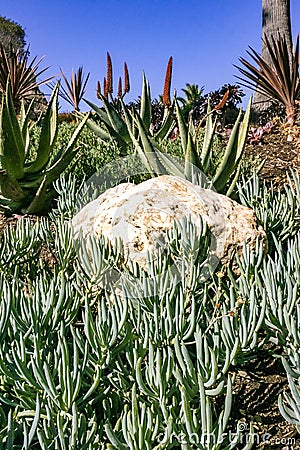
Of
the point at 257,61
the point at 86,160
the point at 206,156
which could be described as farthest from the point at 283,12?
the point at 206,156

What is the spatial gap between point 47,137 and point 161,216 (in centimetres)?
177

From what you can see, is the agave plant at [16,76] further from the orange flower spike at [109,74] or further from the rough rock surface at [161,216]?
the rough rock surface at [161,216]

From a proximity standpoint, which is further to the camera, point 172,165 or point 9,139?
point 9,139

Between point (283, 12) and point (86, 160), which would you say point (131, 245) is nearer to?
point (86, 160)

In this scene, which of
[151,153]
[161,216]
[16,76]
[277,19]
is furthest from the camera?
[277,19]

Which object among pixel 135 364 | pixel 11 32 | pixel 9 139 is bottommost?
pixel 135 364

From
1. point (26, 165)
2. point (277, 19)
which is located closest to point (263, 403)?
point (26, 165)

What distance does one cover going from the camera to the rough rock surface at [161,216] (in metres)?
2.32

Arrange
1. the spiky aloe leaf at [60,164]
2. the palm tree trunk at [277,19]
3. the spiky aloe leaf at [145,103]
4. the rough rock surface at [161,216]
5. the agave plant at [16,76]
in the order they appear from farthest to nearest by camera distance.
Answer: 1. the palm tree trunk at [277,19]
2. the agave plant at [16,76]
3. the spiky aloe leaf at [145,103]
4. the spiky aloe leaf at [60,164]
5. the rough rock surface at [161,216]

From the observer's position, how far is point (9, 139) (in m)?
3.54

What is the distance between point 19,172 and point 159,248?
1869mm

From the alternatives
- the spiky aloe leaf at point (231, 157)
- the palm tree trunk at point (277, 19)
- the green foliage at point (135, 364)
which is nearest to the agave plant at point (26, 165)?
the spiky aloe leaf at point (231, 157)

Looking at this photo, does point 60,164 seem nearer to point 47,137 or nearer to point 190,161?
point 47,137

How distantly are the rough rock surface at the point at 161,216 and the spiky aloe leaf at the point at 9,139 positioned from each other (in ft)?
3.95
